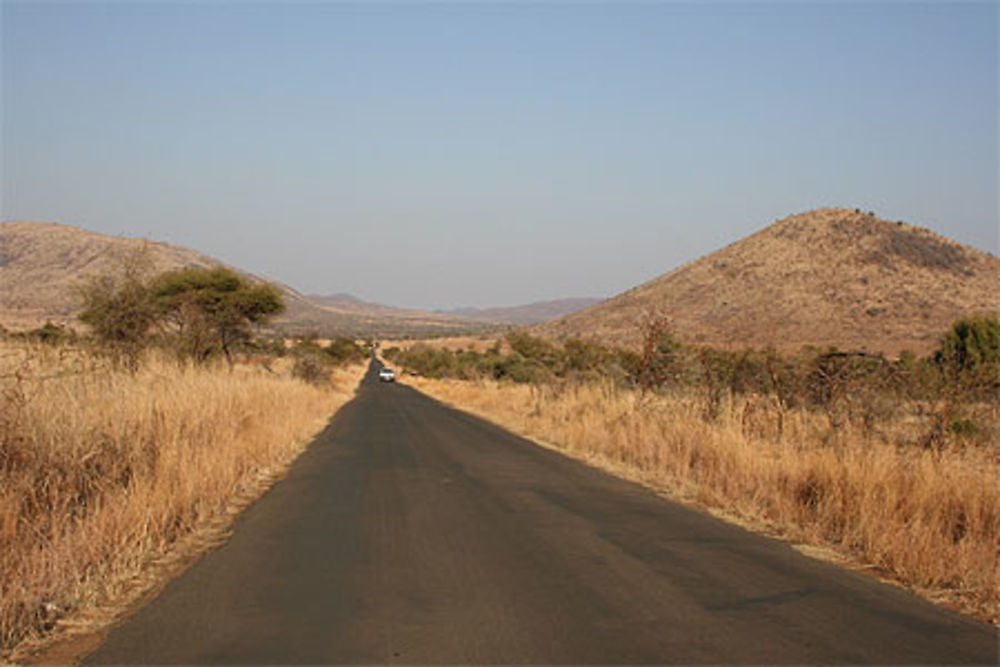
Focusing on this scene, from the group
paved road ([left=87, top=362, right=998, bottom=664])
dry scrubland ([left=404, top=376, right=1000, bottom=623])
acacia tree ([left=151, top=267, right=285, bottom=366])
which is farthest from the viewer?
acacia tree ([left=151, top=267, right=285, bottom=366])

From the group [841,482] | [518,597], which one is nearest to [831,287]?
[841,482]

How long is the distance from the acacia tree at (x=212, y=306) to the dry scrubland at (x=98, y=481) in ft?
45.2

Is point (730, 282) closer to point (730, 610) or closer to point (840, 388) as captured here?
point (840, 388)

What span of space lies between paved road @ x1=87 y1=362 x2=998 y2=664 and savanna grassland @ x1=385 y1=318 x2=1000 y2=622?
72 centimetres

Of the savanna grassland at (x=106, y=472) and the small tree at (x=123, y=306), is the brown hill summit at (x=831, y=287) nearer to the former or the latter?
the small tree at (x=123, y=306)

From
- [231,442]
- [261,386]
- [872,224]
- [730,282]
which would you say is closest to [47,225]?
[730,282]

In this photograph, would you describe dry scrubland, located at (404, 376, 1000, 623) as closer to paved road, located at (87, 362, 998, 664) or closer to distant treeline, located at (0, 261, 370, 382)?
paved road, located at (87, 362, 998, 664)

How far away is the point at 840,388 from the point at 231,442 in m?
9.90

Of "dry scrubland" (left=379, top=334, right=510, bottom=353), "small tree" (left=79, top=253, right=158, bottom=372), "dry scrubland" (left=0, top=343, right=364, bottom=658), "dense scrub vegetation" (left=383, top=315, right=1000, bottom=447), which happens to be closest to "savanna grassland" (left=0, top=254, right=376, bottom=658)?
"dry scrubland" (left=0, top=343, right=364, bottom=658)

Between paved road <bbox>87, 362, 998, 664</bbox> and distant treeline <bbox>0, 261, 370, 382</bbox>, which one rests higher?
distant treeline <bbox>0, 261, 370, 382</bbox>

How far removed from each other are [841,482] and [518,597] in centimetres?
533

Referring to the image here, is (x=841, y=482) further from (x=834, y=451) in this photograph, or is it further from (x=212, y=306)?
(x=212, y=306)

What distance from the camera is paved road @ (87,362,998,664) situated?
17.5 ft

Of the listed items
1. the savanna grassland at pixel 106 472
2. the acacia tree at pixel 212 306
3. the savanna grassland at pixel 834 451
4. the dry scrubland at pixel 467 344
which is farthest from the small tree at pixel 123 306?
the dry scrubland at pixel 467 344
